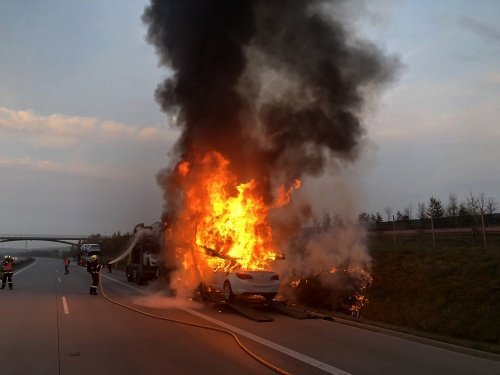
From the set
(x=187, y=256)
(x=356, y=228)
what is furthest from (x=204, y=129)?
(x=356, y=228)

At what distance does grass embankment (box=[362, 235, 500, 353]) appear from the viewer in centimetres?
1121

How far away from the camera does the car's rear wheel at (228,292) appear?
11820 millimetres

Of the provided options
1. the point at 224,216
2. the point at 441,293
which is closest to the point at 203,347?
the point at 224,216

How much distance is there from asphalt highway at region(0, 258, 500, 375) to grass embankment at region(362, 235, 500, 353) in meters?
1.52

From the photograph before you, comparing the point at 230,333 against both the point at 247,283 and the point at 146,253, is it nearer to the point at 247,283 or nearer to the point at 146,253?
the point at 247,283

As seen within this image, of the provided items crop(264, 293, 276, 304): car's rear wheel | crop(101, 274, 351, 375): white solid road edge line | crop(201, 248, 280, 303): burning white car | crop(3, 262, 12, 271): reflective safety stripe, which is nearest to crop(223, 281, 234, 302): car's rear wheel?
crop(201, 248, 280, 303): burning white car

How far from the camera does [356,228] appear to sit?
16703mm

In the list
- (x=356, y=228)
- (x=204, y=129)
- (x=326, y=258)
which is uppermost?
(x=204, y=129)

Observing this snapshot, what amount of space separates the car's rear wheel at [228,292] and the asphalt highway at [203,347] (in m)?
0.47

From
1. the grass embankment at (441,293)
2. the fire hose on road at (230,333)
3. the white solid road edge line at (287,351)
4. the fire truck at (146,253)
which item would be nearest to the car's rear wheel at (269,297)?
the white solid road edge line at (287,351)

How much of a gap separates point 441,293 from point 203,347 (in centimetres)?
905

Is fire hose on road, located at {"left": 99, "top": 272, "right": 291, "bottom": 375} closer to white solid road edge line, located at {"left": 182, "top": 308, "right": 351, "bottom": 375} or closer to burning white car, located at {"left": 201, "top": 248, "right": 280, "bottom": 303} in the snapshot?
white solid road edge line, located at {"left": 182, "top": 308, "right": 351, "bottom": 375}

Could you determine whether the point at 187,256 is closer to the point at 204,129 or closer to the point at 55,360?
the point at 204,129

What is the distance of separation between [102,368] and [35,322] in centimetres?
475
